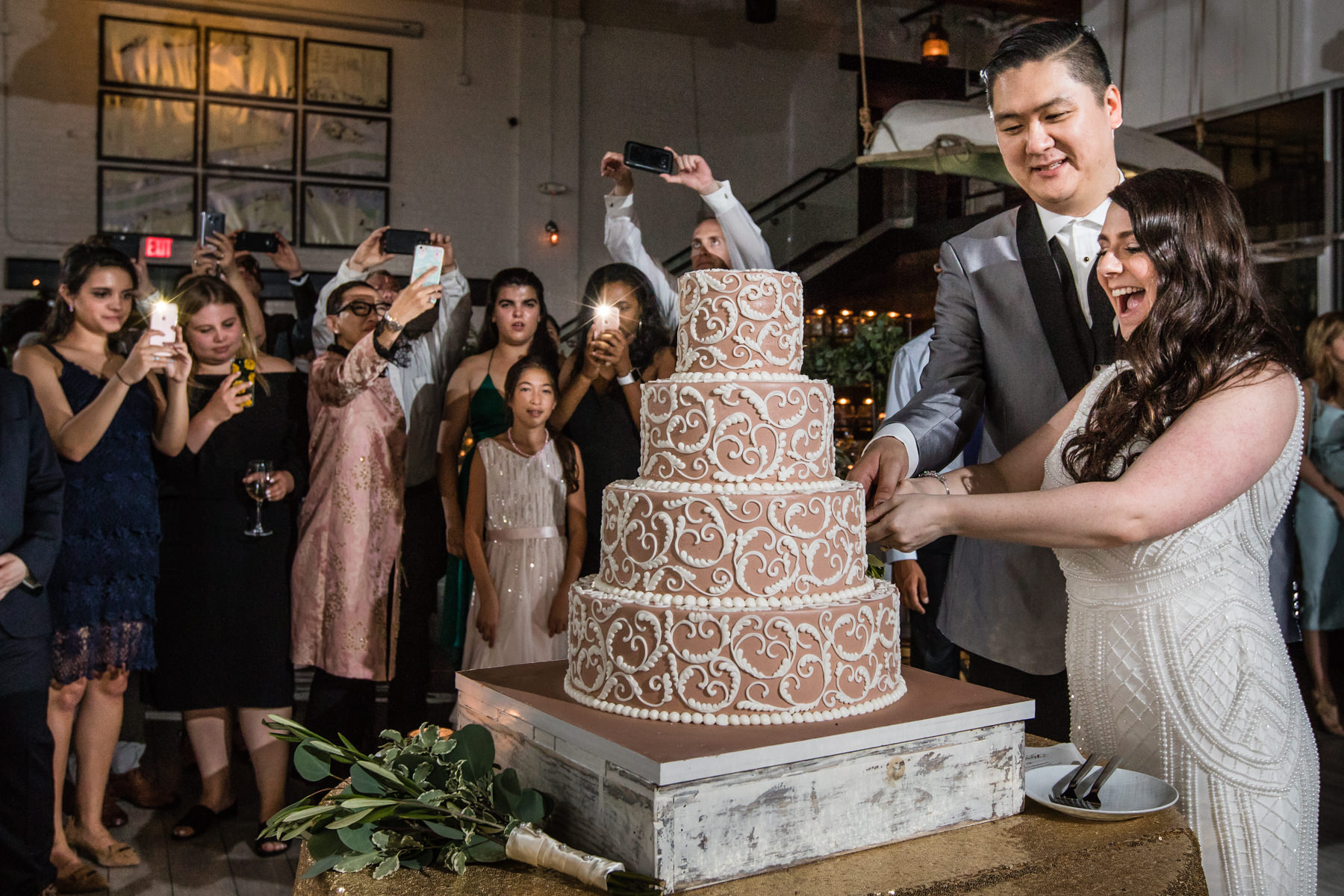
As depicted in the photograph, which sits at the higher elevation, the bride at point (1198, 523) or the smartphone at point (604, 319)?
the smartphone at point (604, 319)

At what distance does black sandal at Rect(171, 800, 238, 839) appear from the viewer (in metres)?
3.73

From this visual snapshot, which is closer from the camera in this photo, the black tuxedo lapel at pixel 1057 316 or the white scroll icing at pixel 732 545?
the white scroll icing at pixel 732 545

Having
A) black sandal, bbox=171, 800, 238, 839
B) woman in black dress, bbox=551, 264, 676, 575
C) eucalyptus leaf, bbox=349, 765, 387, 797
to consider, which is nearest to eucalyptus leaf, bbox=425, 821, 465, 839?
eucalyptus leaf, bbox=349, 765, 387, 797

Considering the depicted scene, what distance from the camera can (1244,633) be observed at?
5.58 feet

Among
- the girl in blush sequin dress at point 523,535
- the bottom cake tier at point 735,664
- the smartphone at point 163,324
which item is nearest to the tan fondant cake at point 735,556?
the bottom cake tier at point 735,664

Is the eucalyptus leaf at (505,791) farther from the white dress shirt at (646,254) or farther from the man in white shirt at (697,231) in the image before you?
the white dress shirt at (646,254)

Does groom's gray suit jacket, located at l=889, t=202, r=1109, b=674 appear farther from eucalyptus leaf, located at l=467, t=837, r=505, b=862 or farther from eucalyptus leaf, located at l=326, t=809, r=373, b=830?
eucalyptus leaf, located at l=326, t=809, r=373, b=830

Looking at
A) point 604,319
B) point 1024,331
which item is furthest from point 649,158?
point 1024,331

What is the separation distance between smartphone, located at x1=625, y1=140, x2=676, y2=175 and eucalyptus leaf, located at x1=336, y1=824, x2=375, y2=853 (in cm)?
236

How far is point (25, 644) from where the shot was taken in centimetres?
278

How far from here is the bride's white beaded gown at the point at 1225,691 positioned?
1.68m

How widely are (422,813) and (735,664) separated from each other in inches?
19.1

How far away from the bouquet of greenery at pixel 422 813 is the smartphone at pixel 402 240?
2.91 m

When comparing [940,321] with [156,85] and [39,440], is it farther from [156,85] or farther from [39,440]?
[156,85]
